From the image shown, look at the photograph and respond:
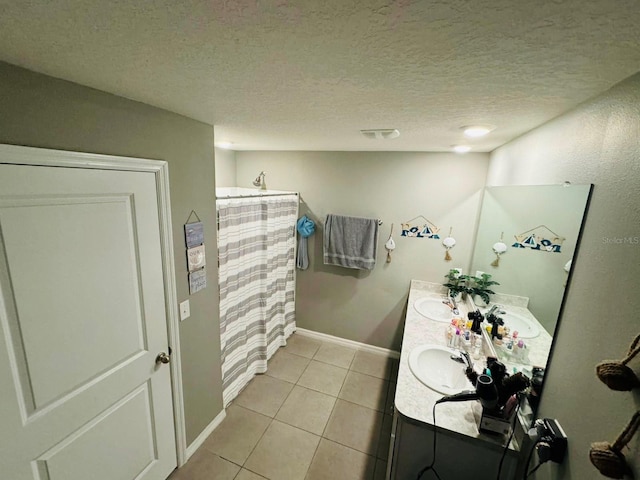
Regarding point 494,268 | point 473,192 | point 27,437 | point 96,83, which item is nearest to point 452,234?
point 473,192

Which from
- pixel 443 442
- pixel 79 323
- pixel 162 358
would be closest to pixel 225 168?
pixel 162 358

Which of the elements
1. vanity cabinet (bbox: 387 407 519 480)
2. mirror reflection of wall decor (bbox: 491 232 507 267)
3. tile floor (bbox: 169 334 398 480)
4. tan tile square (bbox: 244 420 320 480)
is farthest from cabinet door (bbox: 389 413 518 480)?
mirror reflection of wall decor (bbox: 491 232 507 267)

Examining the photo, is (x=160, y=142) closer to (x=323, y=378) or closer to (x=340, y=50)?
(x=340, y=50)

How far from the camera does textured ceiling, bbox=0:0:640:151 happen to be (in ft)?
1.71

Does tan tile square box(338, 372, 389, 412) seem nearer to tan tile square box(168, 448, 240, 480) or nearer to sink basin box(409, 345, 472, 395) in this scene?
sink basin box(409, 345, 472, 395)

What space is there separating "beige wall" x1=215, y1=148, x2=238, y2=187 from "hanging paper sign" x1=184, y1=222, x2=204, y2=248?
156 centimetres

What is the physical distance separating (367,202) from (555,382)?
2.16 m

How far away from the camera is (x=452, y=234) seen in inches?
106

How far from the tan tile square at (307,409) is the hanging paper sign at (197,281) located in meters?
1.33

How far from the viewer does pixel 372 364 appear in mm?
2982

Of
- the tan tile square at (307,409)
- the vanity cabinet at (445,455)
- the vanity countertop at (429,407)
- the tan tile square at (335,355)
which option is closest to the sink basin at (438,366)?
the vanity countertop at (429,407)

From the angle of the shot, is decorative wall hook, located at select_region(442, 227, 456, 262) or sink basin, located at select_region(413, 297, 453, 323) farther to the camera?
decorative wall hook, located at select_region(442, 227, 456, 262)

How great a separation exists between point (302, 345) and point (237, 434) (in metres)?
1.29

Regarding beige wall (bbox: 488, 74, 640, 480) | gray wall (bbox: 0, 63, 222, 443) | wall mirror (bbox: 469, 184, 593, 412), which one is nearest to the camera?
beige wall (bbox: 488, 74, 640, 480)
